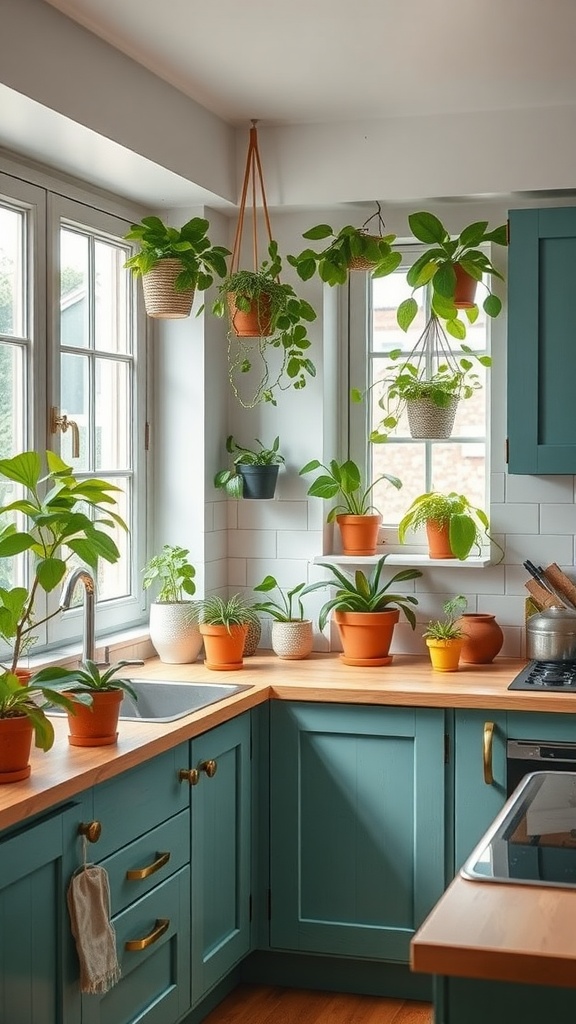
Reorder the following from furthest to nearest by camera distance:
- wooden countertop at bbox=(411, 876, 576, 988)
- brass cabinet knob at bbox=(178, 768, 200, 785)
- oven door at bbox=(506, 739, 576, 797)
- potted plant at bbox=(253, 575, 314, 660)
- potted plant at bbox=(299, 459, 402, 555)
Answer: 1. potted plant at bbox=(299, 459, 402, 555)
2. potted plant at bbox=(253, 575, 314, 660)
3. oven door at bbox=(506, 739, 576, 797)
4. brass cabinet knob at bbox=(178, 768, 200, 785)
5. wooden countertop at bbox=(411, 876, 576, 988)

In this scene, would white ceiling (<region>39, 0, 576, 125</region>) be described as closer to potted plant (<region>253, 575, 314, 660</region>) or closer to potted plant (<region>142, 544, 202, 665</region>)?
potted plant (<region>142, 544, 202, 665</region>)

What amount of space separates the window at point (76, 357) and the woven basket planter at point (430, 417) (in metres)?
0.96

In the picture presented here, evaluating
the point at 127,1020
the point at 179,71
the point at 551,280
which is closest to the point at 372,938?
the point at 127,1020

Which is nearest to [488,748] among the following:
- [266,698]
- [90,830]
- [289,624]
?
[266,698]

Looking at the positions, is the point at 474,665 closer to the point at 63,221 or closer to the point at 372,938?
the point at 372,938

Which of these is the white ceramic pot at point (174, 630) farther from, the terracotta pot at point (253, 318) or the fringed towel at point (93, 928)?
the fringed towel at point (93, 928)

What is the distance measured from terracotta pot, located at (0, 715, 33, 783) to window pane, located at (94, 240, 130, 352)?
175 cm

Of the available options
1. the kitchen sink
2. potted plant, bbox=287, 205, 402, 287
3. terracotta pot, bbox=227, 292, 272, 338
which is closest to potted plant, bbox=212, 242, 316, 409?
terracotta pot, bbox=227, 292, 272, 338

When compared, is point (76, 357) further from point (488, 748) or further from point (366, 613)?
point (488, 748)

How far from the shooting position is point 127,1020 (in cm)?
305

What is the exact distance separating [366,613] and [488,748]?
76 centimetres

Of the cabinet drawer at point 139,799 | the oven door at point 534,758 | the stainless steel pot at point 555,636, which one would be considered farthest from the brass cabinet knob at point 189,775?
the stainless steel pot at point 555,636

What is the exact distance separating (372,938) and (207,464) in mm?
1699

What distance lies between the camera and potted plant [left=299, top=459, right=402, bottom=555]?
445cm
